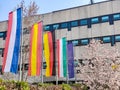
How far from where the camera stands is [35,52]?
2647cm

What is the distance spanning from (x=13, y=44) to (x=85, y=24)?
2756 centimetres

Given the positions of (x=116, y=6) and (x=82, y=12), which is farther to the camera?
(x=82, y=12)

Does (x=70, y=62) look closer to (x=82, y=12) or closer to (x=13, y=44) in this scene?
(x=82, y=12)

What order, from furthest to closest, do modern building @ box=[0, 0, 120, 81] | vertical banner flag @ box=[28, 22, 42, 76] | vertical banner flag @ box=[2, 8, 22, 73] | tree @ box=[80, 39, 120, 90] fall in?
modern building @ box=[0, 0, 120, 81]
vertical banner flag @ box=[28, 22, 42, 76]
tree @ box=[80, 39, 120, 90]
vertical banner flag @ box=[2, 8, 22, 73]

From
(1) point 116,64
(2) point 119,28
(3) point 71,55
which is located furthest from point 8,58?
(2) point 119,28

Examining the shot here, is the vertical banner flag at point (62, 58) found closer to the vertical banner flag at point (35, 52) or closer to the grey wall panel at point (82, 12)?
the vertical banner flag at point (35, 52)

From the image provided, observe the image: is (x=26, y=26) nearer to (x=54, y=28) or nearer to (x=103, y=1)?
(x=54, y=28)

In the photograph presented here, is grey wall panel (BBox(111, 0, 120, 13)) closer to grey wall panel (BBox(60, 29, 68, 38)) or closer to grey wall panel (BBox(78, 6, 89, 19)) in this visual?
grey wall panel (BBox(78, 6, 89, 19))

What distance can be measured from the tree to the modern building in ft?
57.1

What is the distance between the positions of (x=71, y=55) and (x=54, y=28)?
14624mm

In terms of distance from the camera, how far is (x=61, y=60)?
34.5m

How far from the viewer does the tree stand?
80.1 ft

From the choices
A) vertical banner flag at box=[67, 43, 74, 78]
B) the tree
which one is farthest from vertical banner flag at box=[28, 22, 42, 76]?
vertical banner flag at box=[67, 43, 74, 78]

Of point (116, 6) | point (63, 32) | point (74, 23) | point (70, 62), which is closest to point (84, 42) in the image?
point (74, 23)
